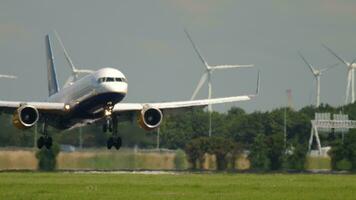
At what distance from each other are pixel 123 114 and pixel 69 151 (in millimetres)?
23806

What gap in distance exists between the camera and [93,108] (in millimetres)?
84312

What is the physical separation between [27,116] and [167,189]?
64.2 ft

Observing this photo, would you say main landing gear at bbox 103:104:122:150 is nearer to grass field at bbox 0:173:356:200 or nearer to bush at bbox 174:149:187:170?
grass field at bbox 0:173:356:200

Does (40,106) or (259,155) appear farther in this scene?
(259,155)

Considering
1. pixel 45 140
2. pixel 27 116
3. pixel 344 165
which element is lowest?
pixel 344 165

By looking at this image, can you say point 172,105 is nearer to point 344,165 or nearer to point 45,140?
point 45,140

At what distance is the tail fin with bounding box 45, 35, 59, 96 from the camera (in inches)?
4193

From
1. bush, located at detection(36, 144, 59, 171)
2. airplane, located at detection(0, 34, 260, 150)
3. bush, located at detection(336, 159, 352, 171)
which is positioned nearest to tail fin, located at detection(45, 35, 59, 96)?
bush, located at detection(36, 144, 59, 171)

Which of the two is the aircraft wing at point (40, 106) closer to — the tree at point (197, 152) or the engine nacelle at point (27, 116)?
the engine nacelle at point (27, 116)

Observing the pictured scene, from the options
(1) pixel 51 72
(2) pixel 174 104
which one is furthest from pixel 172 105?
(1) pixel 51 72

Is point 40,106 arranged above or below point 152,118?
above

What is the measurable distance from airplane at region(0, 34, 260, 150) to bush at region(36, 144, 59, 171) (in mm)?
16072

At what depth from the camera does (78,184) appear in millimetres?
76250

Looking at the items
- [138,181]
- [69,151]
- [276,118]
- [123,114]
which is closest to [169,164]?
[69,151]
